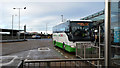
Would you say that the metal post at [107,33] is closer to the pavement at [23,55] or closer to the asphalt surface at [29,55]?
the pavement at [23,55]

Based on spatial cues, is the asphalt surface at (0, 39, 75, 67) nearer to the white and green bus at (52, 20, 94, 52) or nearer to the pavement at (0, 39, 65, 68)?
the pavement at (0, 39, 65, 68)

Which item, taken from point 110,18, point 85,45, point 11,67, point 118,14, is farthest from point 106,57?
point 85,45

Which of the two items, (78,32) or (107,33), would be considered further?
(78,32)

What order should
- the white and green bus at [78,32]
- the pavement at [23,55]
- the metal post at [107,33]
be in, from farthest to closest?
the white and green bus at [78,32] → the pavement at [23,55] → the metal post at [107,33]

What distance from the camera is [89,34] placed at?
497 inches

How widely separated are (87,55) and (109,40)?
709 cm

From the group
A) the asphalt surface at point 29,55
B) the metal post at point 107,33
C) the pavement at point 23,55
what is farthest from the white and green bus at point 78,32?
the metal post at point 107,33

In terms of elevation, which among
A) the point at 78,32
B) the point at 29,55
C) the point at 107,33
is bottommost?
the point at 29,55

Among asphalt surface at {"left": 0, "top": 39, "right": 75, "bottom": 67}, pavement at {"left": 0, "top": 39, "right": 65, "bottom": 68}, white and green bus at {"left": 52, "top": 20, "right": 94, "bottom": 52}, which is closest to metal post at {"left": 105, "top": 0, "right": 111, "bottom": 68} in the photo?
pavement at {"left": 0, "top": 39, "right": 65, "bottom": 68}

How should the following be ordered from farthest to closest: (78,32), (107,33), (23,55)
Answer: (78,32), (23,55), (107,33)

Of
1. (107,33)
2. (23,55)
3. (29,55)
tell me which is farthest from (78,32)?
(107,33)

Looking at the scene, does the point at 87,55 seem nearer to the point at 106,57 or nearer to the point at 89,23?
the point at 89,23

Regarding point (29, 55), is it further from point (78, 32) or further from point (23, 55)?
point (78, 32)

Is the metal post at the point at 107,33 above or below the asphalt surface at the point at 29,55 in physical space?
above
